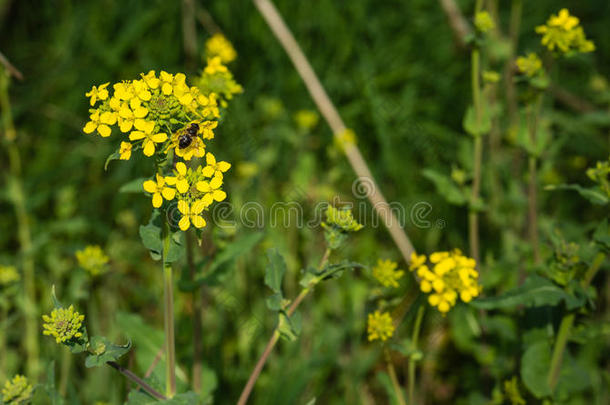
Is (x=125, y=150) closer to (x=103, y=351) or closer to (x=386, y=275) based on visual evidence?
(x=103, y=351)

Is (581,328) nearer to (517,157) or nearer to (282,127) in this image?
(517,157)

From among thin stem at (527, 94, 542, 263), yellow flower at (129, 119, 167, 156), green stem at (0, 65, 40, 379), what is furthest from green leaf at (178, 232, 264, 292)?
thin stem at (527, 94, 542, 263)

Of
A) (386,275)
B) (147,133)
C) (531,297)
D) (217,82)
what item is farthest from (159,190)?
(531,297)

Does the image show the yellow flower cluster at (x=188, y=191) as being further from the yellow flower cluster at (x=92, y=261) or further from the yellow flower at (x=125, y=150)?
the yellow flower cluster at (x=92, y=261)

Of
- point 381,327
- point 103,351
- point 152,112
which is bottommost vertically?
point 381,327

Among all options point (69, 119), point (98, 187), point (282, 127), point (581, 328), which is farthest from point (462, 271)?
point (69, 119)

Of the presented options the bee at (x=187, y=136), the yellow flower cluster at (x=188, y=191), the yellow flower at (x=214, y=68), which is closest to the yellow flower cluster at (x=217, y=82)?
the yellow flower at (x=214, y=68)
